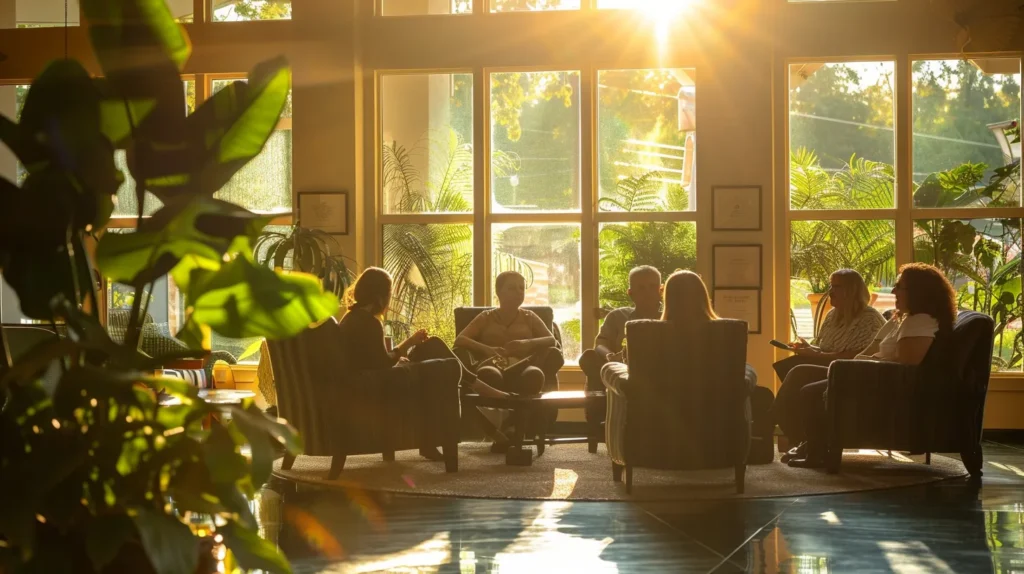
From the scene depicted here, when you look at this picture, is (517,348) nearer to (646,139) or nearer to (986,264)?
(646,139)

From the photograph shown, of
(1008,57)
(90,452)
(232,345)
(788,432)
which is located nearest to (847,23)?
(1008,57)

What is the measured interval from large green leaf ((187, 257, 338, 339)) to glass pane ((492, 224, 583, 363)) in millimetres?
6748

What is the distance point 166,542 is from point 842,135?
25.7 ft

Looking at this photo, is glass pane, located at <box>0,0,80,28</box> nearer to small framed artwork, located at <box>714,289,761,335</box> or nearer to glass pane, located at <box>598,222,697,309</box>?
glass pane, located at <box>598,222,697,309</box>

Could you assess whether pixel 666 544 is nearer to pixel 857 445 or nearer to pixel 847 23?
pixel 857 445

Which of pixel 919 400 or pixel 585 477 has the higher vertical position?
pixel 919 400

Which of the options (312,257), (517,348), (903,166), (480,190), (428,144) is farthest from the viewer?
(428,144)

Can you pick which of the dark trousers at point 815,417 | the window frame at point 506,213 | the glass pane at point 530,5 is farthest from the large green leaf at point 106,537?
the glass pane at point 530,5

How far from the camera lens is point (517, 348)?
24.0ft

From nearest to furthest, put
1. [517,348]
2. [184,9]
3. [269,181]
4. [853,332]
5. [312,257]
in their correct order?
1. [853,332]
2. [517,348]
3. [312,257]
4. [269,181]
5. [184,9]

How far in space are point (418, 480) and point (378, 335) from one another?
819 millimetres

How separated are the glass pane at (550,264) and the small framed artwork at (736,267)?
1.13 m

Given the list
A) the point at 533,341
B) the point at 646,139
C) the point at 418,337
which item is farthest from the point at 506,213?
the point at 418,337

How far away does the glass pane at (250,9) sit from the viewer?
373 inches
